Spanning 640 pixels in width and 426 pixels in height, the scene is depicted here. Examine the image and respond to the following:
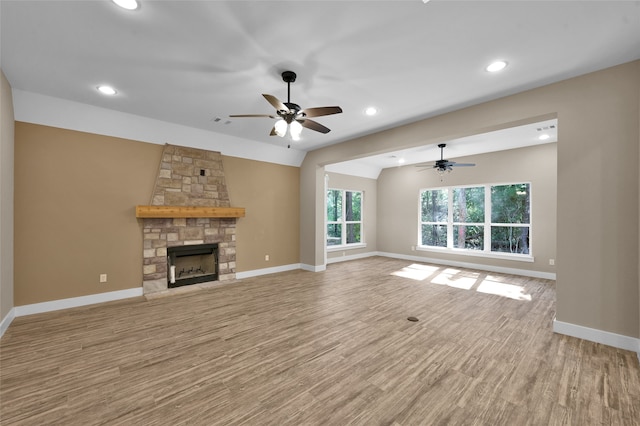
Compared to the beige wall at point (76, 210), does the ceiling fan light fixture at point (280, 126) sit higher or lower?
higher

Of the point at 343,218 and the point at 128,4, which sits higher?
the point at 128,4

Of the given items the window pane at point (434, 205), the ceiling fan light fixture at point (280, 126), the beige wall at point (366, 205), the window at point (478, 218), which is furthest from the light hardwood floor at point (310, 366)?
the beige wall at point (366, 205)

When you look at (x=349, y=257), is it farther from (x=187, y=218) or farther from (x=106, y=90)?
(x=106, y=90)

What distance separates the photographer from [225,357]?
2613 millimetres

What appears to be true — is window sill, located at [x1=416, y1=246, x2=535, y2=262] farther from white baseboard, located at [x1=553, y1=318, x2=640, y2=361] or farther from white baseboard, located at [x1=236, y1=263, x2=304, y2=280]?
white baseboard, located at [x1=236, y1=263, x2=304, y2=280]

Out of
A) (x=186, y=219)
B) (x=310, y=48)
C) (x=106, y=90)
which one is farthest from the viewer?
(x=186, y=219)

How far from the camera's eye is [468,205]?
7363 millimetres

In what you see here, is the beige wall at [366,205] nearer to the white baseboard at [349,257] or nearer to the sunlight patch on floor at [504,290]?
the white baseboard at [349,257]

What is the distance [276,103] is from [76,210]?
3.63 metres

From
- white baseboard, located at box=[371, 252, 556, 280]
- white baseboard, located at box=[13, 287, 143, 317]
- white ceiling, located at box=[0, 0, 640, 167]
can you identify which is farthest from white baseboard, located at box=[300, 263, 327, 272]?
white ceiling, located at box=[0, 0, 640, 167]

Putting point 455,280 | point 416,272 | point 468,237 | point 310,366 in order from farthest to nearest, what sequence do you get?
1. point 468,237
2. point 416,272
3. point 455,280
4. point 310,366

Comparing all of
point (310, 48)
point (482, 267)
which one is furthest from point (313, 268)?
point (310, 48)

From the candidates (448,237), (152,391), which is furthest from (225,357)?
(448,237)

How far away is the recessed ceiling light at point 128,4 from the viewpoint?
6.68 feet
